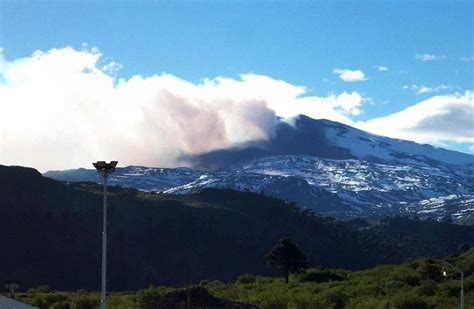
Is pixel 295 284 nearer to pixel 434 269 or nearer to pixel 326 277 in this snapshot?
pixel 326 277

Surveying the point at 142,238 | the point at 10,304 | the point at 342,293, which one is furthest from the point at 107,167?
the point at 142,238

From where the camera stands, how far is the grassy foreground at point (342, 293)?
59.8 meters

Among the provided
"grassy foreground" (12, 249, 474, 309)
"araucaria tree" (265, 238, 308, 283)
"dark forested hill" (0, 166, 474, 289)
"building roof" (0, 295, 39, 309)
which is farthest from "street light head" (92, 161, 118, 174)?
"dark forested hill" (0, 166, 474, 289)

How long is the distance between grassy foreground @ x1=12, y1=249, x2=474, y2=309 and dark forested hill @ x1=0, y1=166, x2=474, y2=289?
34.5m

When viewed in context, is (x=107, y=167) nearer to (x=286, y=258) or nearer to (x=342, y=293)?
(x=342, y=293)

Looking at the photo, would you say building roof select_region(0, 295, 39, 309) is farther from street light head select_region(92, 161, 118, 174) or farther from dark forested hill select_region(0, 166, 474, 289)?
dark forested hill select_region(0, 166, 474, 289)

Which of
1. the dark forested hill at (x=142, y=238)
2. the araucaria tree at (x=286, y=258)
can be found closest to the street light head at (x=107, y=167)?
the araucaria tree at (x=286, y=258)

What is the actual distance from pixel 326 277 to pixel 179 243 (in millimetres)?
52345

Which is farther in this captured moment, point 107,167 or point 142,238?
point 142,238

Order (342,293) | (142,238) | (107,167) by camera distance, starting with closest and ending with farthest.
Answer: (107,167) < (342,293) < (142,238)

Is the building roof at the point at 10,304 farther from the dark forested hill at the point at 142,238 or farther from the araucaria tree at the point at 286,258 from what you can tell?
the dark forested hill at the point at 142,238

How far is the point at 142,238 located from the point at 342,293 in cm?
7636

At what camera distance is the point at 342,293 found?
66750mm

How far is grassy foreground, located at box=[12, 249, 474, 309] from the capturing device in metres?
59.8
